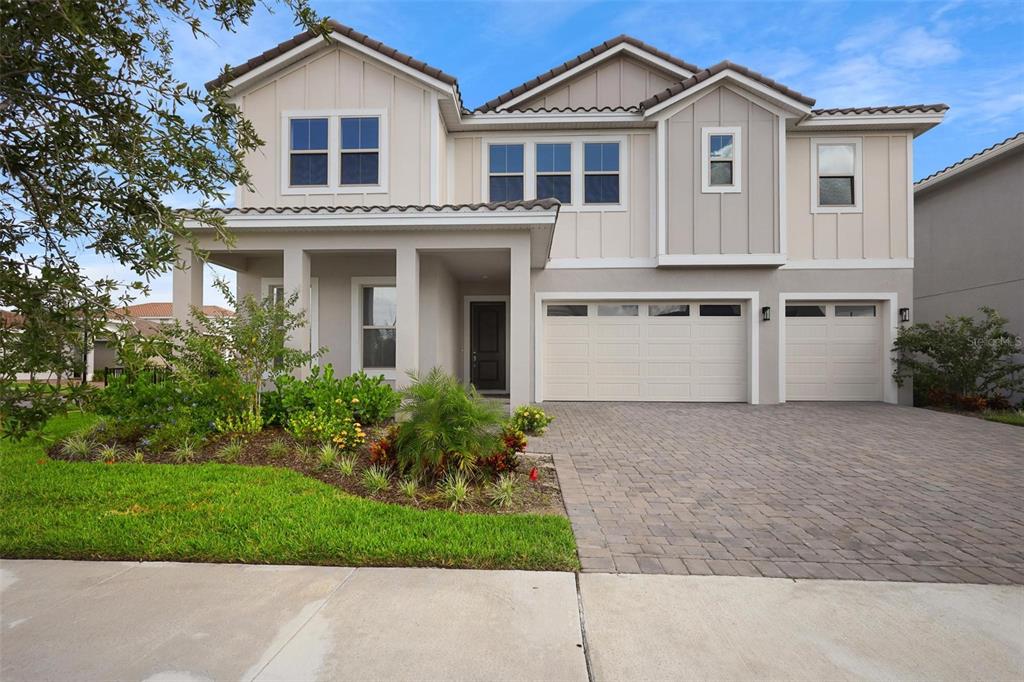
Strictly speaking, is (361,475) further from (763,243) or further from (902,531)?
(763,243)

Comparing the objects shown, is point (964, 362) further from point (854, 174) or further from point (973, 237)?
point (854, 174)

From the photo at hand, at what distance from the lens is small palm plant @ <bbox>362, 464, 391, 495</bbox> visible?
462 cm

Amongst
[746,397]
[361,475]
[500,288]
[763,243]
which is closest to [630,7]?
[763,243]

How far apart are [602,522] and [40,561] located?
3.99 m

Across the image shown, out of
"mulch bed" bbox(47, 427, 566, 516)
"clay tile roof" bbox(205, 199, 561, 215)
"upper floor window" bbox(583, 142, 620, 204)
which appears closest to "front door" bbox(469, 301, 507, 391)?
"upper floor window" bbox(583, 142, 620, 204)

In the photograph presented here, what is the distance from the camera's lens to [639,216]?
439 inches

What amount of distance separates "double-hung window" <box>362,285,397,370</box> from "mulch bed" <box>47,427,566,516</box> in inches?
127

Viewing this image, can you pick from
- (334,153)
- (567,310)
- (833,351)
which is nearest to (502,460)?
(567,310)

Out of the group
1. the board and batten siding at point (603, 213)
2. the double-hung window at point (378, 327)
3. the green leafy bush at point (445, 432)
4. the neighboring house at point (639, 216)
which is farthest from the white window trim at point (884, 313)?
the green leafy bush at point (445, 432)

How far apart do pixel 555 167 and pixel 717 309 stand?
496 centimetres

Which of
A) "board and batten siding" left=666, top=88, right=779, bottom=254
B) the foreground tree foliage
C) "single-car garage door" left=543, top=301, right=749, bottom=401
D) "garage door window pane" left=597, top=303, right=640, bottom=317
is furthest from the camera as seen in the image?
"garage door window pane" left=597, top=303, right=640, bottom=317

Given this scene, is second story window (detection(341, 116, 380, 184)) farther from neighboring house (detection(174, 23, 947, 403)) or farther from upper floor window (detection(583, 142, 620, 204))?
upper floor window (detection(583, 142, 620, 204))

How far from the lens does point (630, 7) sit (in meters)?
10.6

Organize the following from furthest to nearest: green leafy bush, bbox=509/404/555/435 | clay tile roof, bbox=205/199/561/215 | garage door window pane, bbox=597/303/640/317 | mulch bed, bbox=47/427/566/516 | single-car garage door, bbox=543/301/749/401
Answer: garage door window pane, bbox=597/303/640/317, single-car garage door, bbox=543/301/749/401, clay tile roof, bbox=205/199/561/215, green leafy bush, bbox=509/404/555/435, mulch bed, bbox=47/427/566/516
